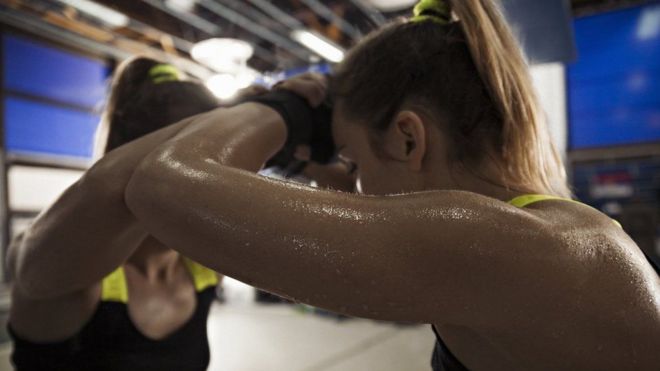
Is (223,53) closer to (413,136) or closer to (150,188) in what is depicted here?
(413,136)

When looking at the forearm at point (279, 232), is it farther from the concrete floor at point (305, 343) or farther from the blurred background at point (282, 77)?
the concrete floor at point (305, 343)

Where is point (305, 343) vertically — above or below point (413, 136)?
below

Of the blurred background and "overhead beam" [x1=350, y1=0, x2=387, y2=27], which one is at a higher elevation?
"overhead beam" [x1=350, y1=0, x2=387, y2=27]

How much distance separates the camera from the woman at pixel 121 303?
0.58m

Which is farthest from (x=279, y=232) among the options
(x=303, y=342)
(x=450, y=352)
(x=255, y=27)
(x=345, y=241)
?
(x=303, y=342)

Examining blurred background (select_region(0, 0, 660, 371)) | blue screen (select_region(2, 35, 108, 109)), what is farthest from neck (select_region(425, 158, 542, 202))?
blue screen (select_region(2, 35, 108, 109))

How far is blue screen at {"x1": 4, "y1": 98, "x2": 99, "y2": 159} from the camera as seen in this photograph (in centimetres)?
368

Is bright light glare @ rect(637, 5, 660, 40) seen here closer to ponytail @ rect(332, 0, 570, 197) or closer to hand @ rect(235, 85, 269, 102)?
ponytail @ rect(332, 0, 570, 197)

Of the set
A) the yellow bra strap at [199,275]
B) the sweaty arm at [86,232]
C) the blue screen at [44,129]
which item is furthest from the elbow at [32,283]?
the blue screen at [44,129]

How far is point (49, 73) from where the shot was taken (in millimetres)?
3902

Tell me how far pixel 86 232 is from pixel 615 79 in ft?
5.86

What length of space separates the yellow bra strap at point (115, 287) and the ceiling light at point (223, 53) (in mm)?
407

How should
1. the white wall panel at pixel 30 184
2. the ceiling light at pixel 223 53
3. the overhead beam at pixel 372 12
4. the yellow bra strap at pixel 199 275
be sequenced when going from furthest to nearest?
the white wall panel at pixel 30 184
the ceiling light at pixel 223 53
the yellow bra strap at pixel 199 275
the overhead beam at pixel 372 12

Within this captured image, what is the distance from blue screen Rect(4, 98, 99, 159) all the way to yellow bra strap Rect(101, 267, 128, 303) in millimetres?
3424
